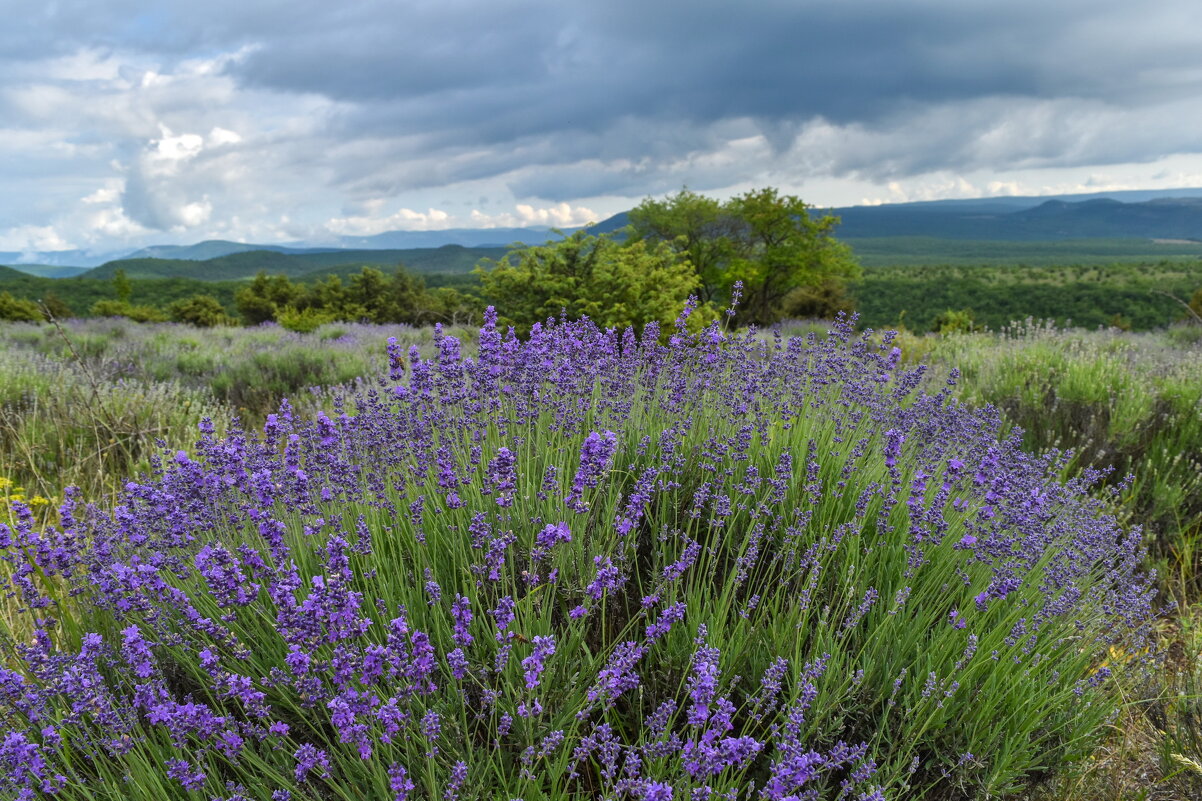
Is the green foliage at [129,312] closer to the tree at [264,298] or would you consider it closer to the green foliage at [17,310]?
the green foliage at [17,310]

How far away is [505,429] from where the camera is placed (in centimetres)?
303

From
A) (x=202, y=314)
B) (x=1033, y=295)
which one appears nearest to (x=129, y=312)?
(x=202, y=314)

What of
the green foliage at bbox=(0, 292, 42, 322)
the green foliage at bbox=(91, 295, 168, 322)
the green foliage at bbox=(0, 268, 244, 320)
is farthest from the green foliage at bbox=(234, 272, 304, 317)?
the green foliage at bbox=(0, 268, 244, 320)

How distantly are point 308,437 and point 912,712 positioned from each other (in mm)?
2533

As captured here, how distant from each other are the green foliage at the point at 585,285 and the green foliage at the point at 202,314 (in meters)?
17.7

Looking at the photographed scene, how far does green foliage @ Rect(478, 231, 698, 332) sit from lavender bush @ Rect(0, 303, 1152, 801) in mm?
7072

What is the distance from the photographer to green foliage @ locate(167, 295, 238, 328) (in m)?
25.1

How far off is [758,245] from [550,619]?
30.3 meters

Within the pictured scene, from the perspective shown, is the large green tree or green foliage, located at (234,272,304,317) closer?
green foliage, located at (234,272,304,317)

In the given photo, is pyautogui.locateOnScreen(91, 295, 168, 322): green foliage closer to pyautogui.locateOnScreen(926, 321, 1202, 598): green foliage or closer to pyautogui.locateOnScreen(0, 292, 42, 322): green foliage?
pyautogui.locateOnScreen(0, 292, 42, 322): green foliage

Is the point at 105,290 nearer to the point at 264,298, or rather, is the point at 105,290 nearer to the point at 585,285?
the point at 264,298

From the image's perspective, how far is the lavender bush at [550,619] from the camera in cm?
159

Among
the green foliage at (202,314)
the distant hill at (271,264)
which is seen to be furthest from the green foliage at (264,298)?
the distant hill at (271,264)

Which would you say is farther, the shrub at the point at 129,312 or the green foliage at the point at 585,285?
the shrub at the point at 129,312
